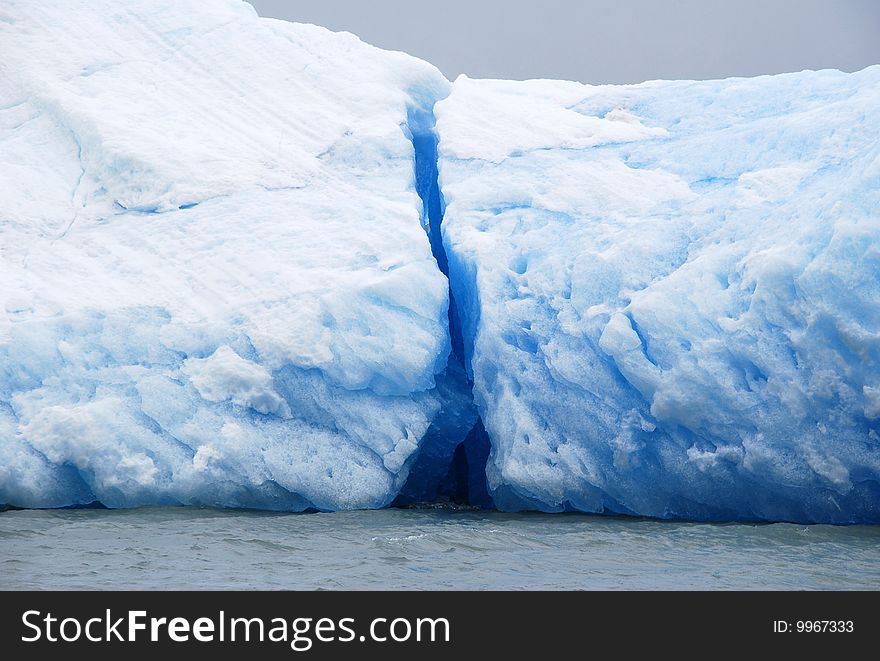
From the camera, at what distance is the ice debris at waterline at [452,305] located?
5344mm

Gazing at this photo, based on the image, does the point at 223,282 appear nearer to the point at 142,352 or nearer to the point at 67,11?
the point at 142,352

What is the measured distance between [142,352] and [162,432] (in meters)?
0.51

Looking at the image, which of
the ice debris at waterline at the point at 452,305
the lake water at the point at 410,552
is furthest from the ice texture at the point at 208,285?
the lake water at the point at 410,552

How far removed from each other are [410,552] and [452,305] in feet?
9.28

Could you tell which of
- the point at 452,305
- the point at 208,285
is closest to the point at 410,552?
the point at 208,285

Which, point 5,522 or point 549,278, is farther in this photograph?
point 549,278

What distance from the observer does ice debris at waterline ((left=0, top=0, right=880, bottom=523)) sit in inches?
210

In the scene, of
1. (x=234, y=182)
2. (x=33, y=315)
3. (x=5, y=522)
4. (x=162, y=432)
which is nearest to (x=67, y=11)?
(x=234, y=182)

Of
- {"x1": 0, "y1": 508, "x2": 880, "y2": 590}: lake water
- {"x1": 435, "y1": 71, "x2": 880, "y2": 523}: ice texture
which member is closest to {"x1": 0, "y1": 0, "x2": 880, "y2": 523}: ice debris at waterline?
{"x1": 435, "y1": 71, "x2": 880, "y2": 523}: ice texture

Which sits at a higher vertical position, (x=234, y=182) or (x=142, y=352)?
(x=234, y=182)

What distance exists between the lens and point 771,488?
5.44m

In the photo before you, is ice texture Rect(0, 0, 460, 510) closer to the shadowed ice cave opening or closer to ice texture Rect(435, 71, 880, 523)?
the shadowed ice cave opening

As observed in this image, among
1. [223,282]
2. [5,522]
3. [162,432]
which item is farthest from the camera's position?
[223,282]

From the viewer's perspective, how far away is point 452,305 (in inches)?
278
